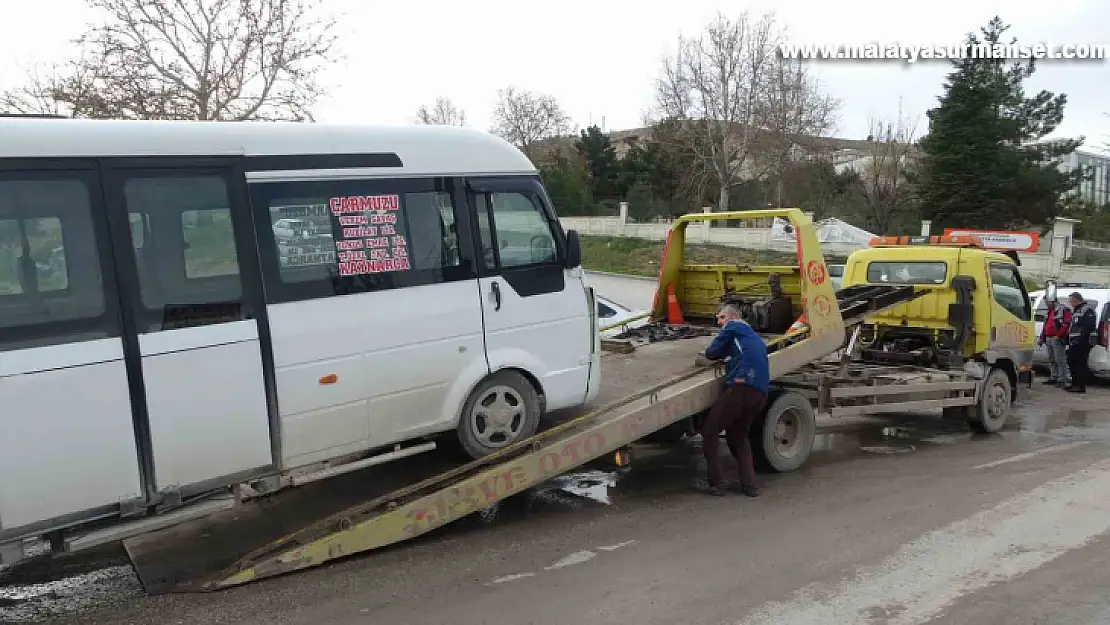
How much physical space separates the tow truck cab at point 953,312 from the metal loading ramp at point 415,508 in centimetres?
340

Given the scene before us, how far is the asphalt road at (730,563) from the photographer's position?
4578mm

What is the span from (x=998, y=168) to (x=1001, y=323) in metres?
30.9

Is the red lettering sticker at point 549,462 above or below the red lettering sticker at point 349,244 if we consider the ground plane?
below

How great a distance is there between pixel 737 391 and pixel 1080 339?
8441 millimetres

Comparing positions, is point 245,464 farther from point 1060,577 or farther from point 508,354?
point 1060,577

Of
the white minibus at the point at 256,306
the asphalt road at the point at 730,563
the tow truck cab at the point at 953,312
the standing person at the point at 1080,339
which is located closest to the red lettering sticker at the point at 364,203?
the white minibus at the point at 256,306

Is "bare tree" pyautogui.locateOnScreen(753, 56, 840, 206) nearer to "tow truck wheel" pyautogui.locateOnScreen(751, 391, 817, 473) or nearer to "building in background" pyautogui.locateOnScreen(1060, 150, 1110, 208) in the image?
"building in background" pyautogui.locateOnScreen(1060, 150, 1110, 208)

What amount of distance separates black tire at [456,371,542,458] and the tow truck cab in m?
5.42

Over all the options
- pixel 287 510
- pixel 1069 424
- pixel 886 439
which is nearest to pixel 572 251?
pixel 287 510

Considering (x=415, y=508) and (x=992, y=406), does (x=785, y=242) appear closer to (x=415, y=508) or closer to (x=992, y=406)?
(x=992, y=406)

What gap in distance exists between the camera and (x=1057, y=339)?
41.0 ft

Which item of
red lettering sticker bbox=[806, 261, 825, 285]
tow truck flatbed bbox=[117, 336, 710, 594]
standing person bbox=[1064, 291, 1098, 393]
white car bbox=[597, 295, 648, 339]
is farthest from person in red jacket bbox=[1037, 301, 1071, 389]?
tow truck flatbed bbox=[117, 336, 710, 594]

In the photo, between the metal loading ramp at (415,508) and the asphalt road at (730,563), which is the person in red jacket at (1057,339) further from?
the metal loading ramp at (415,508)

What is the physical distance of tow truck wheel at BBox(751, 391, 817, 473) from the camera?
7281 millimetres
